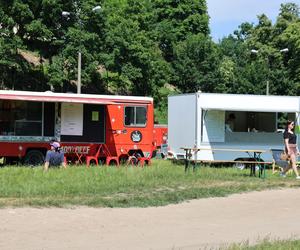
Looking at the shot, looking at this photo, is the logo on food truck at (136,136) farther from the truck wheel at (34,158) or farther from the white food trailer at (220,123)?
the truck wheel at (34,158)

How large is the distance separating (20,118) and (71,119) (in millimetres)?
1989

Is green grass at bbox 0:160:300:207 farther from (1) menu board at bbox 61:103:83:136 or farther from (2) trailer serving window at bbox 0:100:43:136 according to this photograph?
(1) menu board at bbox 61:103:83:136

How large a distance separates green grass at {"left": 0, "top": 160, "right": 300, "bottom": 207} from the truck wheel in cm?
321

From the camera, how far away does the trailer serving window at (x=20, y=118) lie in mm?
21594

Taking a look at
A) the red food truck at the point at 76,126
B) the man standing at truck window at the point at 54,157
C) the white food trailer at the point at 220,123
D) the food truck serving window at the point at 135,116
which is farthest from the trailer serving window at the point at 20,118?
the white food trailer at the point at 220,123

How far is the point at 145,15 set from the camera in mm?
51875

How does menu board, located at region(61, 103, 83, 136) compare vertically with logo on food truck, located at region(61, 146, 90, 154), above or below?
above

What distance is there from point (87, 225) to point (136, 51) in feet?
119

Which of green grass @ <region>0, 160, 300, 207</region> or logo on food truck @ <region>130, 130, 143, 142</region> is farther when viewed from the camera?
logo on food truck @ <region>130, 130, 143, 142</region>

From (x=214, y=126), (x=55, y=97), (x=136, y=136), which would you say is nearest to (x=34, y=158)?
(x=55, y=97)

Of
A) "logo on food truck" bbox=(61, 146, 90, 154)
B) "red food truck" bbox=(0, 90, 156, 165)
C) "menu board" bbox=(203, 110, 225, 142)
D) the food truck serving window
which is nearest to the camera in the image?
"red food truck" bbox=(0, 90, 156, 165)

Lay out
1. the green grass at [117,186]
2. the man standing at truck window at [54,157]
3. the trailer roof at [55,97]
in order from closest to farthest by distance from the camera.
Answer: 1. the green grass at [117,186]
2. the man standing at truck window at [54,157]
3. the trailer roof at [55,97]

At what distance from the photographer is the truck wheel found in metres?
21.5

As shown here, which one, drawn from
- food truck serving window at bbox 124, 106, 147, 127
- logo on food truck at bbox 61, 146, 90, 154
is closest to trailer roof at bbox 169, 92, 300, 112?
food truck serving window at bbox 124, 106, 147, 127
